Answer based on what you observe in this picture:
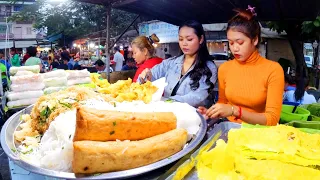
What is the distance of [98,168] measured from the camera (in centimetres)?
121

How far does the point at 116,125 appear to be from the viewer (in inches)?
51.9

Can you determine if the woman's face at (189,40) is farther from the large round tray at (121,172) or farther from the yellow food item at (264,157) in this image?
the yellow food item at (264,157)

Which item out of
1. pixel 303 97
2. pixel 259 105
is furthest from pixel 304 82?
pixel 259 105

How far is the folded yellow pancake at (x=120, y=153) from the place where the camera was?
1.17 meters

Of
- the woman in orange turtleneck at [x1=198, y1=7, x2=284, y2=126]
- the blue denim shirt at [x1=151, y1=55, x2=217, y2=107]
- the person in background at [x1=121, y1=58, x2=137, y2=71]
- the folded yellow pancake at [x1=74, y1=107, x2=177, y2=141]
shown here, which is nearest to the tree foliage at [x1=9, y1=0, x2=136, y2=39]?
the person in background at [x1=121, y1=58, x2=137, y2=71]

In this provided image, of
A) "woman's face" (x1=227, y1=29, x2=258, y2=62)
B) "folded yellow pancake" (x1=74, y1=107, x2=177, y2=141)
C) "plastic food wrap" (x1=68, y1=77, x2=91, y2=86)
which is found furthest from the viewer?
"plastic food wrap" (x1=68, y1=77, x2=91, y2=86)

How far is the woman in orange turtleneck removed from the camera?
2102 millimetres

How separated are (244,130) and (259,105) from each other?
3.35ft

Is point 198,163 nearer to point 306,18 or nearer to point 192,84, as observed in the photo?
point 192,84

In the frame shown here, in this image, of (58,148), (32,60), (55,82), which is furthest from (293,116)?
(32,60)

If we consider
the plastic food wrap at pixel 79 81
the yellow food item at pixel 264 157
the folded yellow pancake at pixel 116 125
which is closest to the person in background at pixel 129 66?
the plastic food wrap at pixel 79 81

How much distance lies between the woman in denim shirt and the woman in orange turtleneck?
277mm

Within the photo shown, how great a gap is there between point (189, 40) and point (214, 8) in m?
3.24

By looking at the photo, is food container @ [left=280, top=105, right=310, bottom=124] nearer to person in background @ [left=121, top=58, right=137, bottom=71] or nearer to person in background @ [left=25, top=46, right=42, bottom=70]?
person in background @ [left=121, top=58, right=137, bottom=71]
